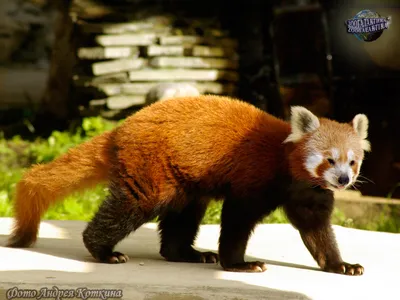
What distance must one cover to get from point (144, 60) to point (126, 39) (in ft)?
1.09

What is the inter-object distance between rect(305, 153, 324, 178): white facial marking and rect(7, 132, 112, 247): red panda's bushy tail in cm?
124

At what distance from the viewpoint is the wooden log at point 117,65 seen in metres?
9.02

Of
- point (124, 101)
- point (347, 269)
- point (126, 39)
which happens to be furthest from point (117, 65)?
point (347, 269)

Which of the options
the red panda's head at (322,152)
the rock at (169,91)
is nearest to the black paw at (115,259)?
the red panda's head at (322,152)

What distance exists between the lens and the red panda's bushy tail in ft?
15.5

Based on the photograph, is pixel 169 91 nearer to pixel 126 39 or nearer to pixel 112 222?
pixel 126 39

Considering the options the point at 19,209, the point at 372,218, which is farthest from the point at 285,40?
the point at 19,209

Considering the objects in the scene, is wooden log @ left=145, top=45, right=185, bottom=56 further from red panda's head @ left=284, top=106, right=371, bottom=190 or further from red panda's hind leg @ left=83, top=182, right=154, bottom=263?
red panda's head @ left=284, top=106, right=371, bottom=190

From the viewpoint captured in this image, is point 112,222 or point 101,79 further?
point 101,79

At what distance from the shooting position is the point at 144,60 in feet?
30.0

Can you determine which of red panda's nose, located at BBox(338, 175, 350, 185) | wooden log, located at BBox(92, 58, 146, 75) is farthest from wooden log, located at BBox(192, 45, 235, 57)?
red panda's nose, located at BBox(338, 175, 350, 185)

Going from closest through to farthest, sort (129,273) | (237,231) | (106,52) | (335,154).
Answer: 1. (129,273)
2. (335,154)
3. (237,231)
4. (106,52)

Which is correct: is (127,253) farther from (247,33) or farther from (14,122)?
(14,122)

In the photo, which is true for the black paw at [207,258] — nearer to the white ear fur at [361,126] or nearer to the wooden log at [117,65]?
the white ear fur at [361,126]
